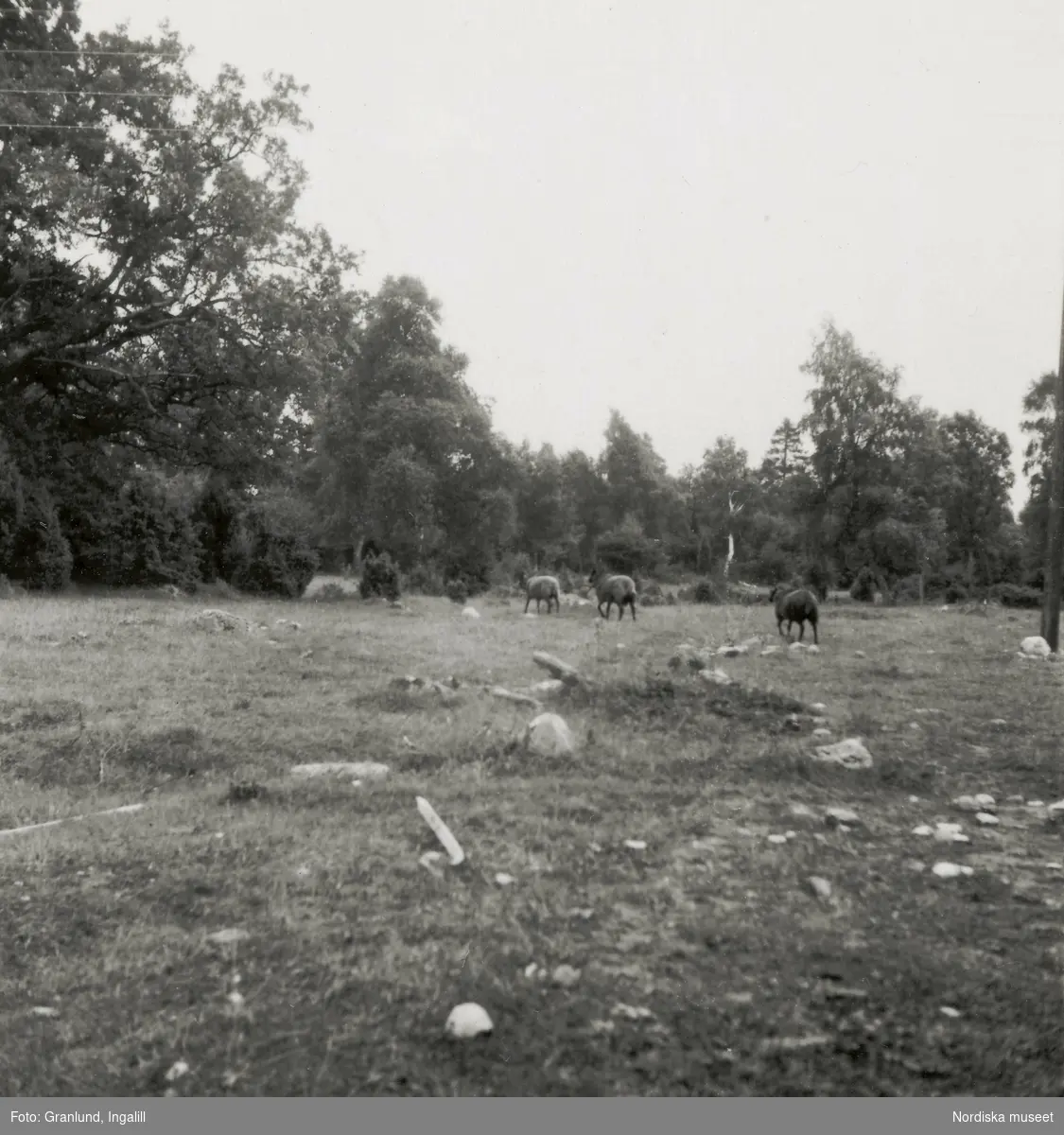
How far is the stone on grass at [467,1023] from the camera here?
8.52ft

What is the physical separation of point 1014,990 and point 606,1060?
145 cm

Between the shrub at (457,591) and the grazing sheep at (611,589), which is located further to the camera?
the shrub at (457,591)

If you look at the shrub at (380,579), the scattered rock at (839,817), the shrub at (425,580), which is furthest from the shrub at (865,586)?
the shrub at (380,579)

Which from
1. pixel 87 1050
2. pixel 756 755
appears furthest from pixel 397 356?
pixel 87 1050

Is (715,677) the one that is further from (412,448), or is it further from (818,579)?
(412,448)

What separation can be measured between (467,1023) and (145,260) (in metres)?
17.5

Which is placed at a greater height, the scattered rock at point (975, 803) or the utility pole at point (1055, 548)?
the utility pole at point (1055, 548)

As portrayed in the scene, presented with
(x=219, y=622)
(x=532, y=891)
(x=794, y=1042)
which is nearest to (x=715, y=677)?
(x=532, y=891)

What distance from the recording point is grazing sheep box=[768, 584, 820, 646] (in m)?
8.59

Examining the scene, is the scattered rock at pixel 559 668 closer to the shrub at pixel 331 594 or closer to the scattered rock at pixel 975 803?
the scattered rock at pixel 975 803

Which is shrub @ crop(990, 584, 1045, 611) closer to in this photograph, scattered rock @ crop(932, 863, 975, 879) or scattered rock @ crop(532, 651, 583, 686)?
scattered rock @ crop(532, 651, 583, 686)

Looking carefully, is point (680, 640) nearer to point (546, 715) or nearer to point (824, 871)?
point (546, 715)

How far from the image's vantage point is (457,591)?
14.7m

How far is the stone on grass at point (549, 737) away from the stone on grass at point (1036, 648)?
4992 millimetres
